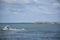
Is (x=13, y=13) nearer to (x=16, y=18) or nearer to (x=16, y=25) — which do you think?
(x=16, y=18)

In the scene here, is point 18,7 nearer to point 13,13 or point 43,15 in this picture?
point 13,13

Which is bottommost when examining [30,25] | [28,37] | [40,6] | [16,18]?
[28,37]

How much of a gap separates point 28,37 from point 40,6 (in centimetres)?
53

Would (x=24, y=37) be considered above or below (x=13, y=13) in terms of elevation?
below

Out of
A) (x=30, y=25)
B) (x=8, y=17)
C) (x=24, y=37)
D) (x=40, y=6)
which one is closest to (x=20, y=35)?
(x=24, y=37)

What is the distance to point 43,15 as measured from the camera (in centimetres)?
157

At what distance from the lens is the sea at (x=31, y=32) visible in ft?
5.10

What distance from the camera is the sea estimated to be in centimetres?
156

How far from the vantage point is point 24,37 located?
157 cm

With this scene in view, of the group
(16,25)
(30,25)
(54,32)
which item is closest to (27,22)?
(30,25)

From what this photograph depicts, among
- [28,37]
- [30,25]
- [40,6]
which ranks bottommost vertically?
[28,37]

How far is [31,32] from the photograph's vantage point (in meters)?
1.56

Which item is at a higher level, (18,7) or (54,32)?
(18,7)

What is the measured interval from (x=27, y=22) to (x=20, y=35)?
0.23m
